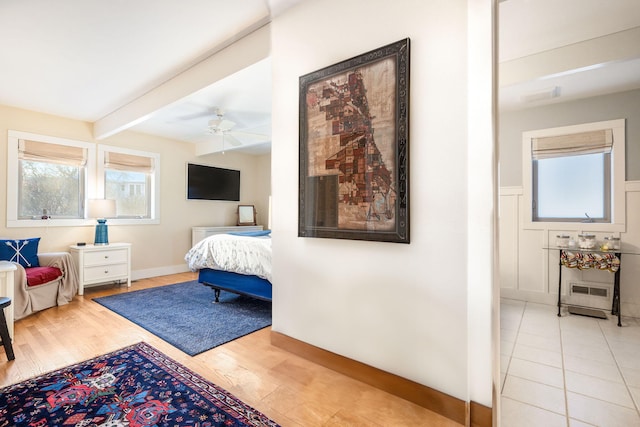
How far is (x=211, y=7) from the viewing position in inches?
81.7

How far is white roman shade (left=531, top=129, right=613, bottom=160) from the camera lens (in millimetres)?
3301

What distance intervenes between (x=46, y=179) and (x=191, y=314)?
9.87 feet

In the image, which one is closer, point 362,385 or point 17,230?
point 362,385

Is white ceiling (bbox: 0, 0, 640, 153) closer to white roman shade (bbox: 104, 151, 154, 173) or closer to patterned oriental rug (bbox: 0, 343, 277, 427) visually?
white roman shade (bbox: 104, 151, 154, 173)

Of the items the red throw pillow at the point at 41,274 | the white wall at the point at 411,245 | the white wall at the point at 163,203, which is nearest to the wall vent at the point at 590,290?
the white wall at the point at 411,245

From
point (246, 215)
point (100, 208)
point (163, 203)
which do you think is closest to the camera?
point (100, 208)

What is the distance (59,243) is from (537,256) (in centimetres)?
625

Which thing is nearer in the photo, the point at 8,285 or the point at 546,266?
the point at 8,285

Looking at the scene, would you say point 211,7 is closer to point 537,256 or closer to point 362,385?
point 362,385

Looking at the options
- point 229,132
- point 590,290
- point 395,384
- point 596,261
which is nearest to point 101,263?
point 229,132

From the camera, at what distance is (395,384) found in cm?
173

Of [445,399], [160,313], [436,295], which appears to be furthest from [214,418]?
[160,313]

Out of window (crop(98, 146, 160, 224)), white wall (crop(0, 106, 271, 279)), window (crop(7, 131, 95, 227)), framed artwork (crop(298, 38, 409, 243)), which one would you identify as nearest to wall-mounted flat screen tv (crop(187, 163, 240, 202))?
white wall (crop(0, 106, 271, 279))

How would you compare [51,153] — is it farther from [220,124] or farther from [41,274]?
[220,124]
